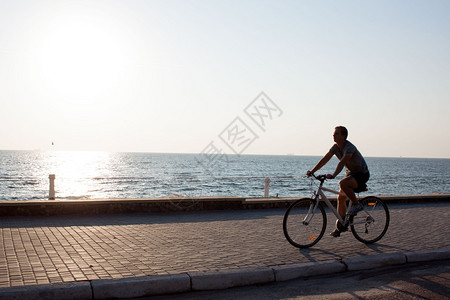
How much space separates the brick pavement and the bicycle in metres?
0.19

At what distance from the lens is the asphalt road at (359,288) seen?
4.99 m

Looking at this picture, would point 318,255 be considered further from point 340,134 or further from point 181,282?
point 181,282

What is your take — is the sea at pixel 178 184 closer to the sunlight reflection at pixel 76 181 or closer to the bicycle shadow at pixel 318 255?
the sunlight reflection at pixel 76 181

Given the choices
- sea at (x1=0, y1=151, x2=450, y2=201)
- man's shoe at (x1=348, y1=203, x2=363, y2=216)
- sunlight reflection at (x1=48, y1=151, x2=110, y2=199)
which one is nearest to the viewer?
man's shoe at (x1=348, y1=203, x2=363, y2=216)

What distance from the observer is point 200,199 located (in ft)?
37.3

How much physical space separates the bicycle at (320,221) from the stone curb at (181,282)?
970mm

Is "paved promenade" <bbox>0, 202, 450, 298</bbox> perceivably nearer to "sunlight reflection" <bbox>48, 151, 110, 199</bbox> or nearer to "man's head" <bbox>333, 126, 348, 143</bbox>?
"man's head" <bbox>333, 126, 348, 143</bbox>

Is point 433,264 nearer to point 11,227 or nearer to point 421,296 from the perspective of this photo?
point 421,296

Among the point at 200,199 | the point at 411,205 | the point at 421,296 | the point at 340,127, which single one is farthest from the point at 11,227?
the point at 411,205

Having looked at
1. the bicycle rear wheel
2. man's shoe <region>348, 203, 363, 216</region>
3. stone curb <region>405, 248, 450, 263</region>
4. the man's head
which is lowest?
stone curb <region>405, 248, 450, 263</region>

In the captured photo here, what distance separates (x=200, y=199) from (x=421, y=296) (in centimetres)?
694

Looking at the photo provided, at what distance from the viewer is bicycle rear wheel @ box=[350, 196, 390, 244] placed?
7.53m

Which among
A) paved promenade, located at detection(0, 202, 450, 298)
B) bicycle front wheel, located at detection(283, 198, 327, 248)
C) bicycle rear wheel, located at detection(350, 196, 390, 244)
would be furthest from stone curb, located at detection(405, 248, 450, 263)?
bicycle front wheel, located at detection(283, 198, 327, 248)

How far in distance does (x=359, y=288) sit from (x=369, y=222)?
2.42 meters
